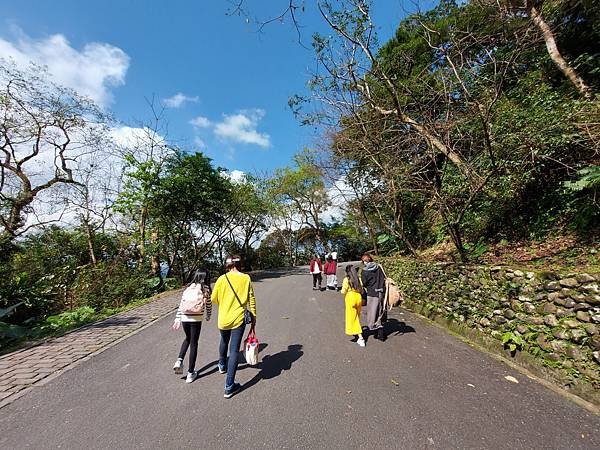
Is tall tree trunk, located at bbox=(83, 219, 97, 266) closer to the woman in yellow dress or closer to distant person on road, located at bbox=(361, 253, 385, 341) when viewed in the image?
the woman in yellow dress

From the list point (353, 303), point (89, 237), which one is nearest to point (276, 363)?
point (353, 303)

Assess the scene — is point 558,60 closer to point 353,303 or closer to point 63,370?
point 353,303

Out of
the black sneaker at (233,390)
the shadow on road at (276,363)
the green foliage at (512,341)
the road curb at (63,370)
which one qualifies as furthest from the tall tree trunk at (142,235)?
the green foliage at (512,341)

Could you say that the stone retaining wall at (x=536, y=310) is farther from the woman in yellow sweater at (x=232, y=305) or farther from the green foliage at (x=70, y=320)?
the green foliage at (x=70, y=320)

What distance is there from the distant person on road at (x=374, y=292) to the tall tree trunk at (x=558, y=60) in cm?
649

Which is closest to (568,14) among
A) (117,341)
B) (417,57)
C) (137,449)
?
(417,57)

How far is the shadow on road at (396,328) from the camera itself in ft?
20.2

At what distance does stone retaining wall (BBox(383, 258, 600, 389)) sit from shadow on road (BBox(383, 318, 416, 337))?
0.99 meters

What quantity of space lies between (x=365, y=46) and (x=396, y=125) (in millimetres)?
3331

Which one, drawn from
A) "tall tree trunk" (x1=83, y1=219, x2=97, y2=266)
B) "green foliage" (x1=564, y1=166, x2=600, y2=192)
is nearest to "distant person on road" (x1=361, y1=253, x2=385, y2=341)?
"green foliage" (x1=564, y1=166, x2=600, y2=192)

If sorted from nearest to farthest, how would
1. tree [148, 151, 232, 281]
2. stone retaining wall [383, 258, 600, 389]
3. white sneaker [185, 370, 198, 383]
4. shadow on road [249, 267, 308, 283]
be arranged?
stone retaining wall [383, 258, 600, 389] < white sneaker [185, 370, 198, 383] < tree [148, 151, 232, 281] < shadow on road [249, 267, 308, 283]

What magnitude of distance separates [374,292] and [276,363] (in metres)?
2.58

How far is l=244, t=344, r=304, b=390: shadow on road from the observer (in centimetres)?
406

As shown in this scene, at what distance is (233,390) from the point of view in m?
3.62
